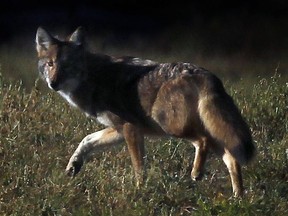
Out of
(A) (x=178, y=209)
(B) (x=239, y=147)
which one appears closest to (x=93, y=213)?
(A) (x=178, y=209)

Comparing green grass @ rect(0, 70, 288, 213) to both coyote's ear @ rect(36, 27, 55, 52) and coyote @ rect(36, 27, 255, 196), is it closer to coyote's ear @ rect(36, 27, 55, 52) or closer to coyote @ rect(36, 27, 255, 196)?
coyote @ rect(36, 27, 255, 196)

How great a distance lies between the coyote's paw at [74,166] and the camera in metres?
8.36

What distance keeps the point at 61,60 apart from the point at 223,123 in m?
1.63

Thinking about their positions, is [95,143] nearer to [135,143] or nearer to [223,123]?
[135,143]

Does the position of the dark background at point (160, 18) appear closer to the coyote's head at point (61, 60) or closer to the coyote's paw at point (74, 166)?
the coyote's head at point (61, 60)

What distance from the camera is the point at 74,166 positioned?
8.43m

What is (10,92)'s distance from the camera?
9.85 metres

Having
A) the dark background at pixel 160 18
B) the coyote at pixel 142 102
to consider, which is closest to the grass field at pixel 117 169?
the coyote at pixel 142 102

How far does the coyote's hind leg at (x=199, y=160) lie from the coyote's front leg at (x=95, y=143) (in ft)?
2.38

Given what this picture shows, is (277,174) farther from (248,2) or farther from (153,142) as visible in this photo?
(248,2)

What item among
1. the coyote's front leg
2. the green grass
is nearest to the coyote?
the coyote's front leg

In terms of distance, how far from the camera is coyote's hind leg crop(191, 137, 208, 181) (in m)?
8.13

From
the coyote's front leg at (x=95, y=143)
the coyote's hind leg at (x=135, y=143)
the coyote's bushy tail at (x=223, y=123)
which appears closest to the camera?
the coyote's bushy tail at (x=223, y=123)

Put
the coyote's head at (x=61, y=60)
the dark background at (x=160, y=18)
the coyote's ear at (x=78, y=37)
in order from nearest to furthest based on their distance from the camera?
the coyote's head at (x=61, y=60) < the coyote's ear at (x=78, y=37) < the dark background at (x=160, y=18)
